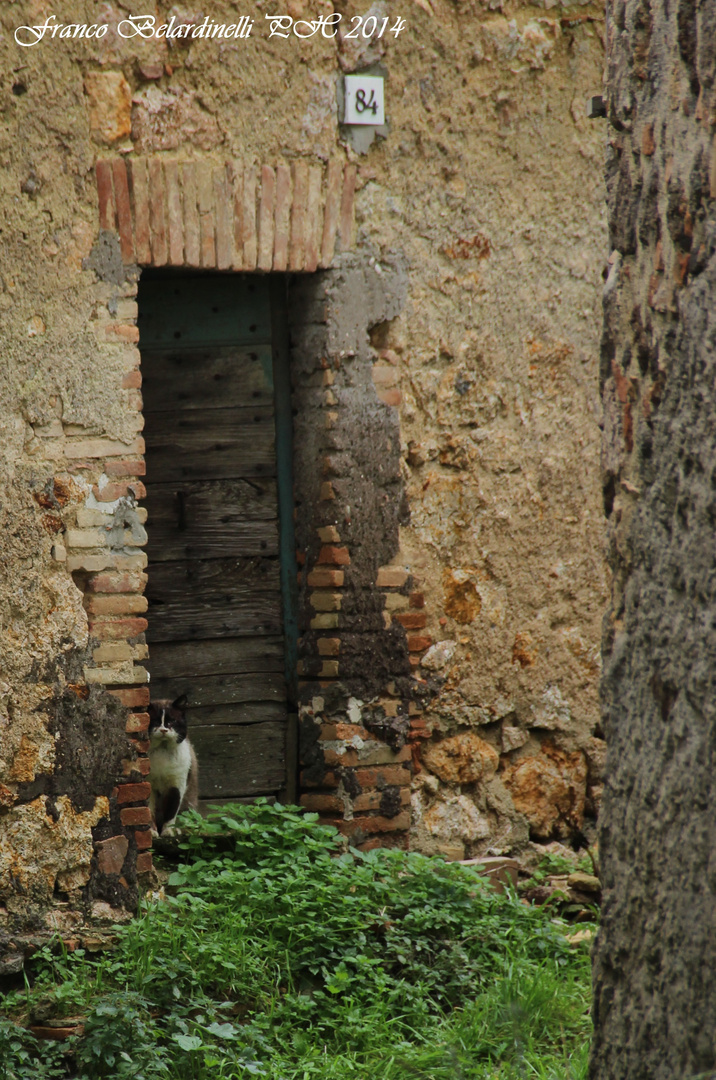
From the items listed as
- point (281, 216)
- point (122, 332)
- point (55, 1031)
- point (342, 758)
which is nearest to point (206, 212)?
point (281, 216)

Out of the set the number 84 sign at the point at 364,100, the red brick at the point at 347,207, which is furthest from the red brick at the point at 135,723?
the number 84 sign at the point at 364,100

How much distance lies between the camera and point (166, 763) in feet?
14.9

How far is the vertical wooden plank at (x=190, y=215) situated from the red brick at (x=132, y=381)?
47 centimetres

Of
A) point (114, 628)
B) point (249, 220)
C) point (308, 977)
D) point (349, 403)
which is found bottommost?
point (308, 977)

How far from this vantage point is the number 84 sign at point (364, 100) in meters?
4.65

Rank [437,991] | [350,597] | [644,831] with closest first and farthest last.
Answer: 1. [644,831]
2. [437,991]
3. [350,597]

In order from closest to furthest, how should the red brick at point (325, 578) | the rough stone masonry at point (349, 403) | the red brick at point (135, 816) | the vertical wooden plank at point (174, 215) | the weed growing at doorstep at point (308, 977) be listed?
the weed growing at doorstep at point (308, 977) → the rough stone masonry at point (349, 403) → the red brick at point (135, 816) → the vertical wooden plank at point (174, 215) → the red brick at point (325, 578)

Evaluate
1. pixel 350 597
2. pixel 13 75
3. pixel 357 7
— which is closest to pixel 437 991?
pixel 350 597

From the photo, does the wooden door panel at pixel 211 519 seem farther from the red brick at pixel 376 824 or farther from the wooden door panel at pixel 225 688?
the red brick at pixel 376 824

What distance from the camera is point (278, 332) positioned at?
493 cm

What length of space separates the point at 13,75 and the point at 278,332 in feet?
4.72

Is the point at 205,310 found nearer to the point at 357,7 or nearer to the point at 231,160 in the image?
the point at 231,160

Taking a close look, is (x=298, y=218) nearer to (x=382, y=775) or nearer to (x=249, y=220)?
(x=249, y=220)

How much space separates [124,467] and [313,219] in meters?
1.26
